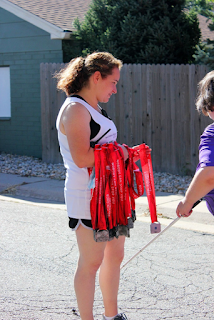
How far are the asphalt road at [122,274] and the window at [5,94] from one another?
7712 millimetres

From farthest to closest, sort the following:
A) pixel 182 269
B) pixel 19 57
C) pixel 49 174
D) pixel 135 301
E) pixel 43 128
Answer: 1. pixel 19 57
2. pixel 43 128
3. pixel 49 174
4. pixel 182 269
5. pixel 135 301

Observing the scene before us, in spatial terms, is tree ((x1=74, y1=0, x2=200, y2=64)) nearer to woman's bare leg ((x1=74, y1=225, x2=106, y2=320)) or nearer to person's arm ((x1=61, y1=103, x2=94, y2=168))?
person's arm ((x1=61, y1=103, x2=94, y2=168))

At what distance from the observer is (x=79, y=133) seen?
8.77 feet

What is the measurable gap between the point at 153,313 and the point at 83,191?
1300mm

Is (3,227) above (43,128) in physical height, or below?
below

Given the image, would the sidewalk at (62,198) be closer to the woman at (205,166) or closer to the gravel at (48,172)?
the gravel at (48,172)

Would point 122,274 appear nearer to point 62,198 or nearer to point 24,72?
point 62,198

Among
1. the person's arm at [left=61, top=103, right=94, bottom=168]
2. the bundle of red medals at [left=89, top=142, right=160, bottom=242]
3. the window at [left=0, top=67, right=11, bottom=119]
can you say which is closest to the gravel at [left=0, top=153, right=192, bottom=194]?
the window at [left=0, top=67, right=11, bottom=119]

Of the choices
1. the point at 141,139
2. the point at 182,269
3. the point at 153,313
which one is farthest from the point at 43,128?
the point at 153,313

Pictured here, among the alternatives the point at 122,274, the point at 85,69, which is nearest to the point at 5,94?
the point at 122,274

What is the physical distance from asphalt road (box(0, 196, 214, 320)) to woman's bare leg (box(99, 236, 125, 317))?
1.25ft

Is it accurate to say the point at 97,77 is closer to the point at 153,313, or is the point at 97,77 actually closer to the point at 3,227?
the point at 153,313

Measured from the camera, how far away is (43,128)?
11094 millimetres

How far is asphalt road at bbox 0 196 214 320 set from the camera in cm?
352
